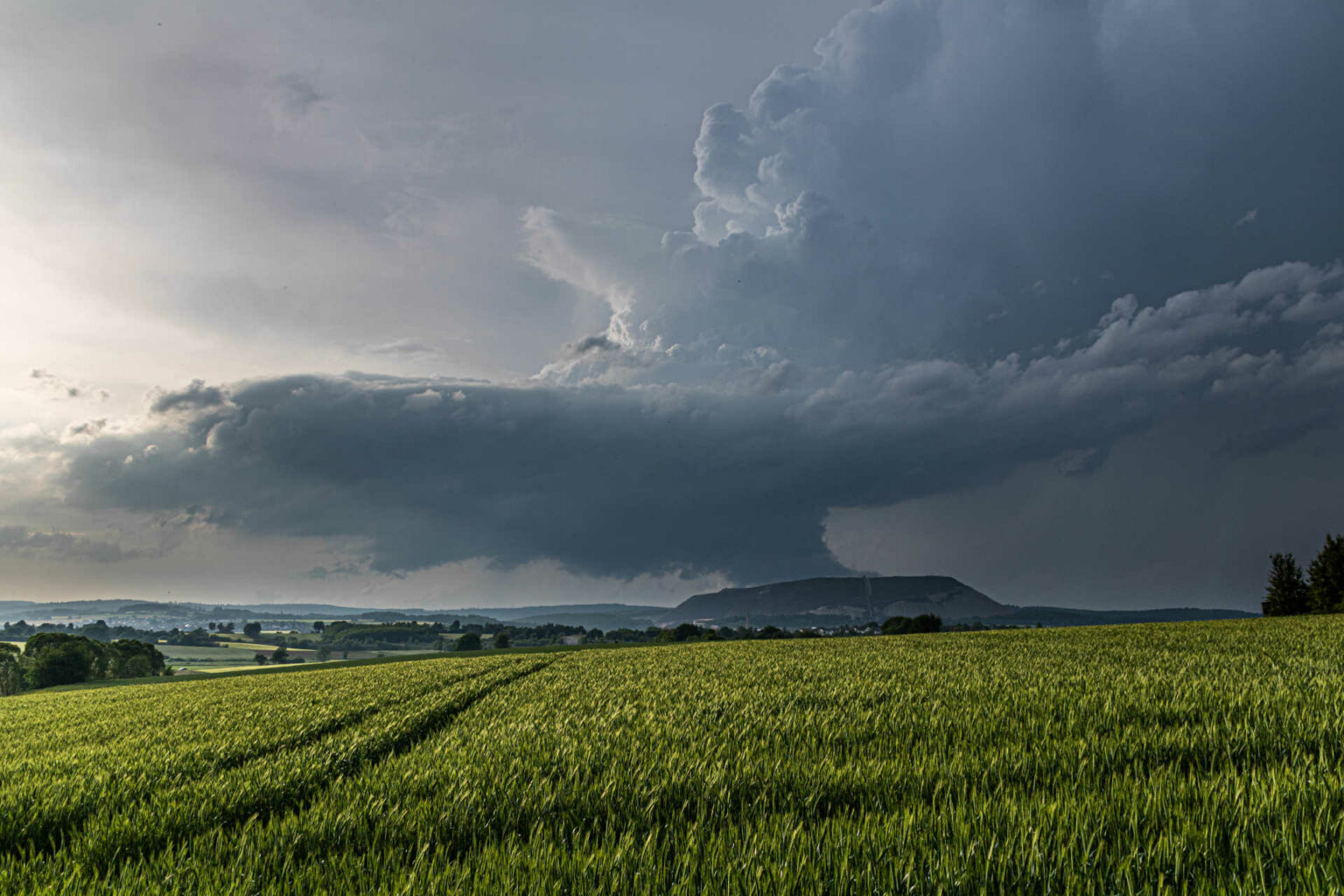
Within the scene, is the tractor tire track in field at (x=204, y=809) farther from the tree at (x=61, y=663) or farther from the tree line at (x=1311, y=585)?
the tree at (x=61, y=663)

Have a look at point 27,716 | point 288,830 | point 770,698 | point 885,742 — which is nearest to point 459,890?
point 288,830

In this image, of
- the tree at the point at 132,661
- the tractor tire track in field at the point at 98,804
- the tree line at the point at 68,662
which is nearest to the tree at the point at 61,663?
the tree line at the point at 68,662

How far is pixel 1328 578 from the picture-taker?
78.2 m

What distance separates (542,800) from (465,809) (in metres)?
0.68

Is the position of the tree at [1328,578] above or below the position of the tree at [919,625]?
above

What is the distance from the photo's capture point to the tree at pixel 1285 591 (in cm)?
8694

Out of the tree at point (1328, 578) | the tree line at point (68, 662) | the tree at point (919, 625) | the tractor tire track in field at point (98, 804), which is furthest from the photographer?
the tree at point (919, 625)

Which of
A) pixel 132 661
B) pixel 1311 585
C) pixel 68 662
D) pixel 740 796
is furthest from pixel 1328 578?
pixel 132 661

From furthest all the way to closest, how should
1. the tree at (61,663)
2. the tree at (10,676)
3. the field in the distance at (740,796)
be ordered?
the tree at (10,676) < the tree at (61,663) < the field in the distance at (740,796)

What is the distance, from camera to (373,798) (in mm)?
5801

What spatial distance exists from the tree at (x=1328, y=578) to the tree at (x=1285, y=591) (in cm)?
555

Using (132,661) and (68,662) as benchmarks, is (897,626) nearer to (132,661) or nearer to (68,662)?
(68,662)

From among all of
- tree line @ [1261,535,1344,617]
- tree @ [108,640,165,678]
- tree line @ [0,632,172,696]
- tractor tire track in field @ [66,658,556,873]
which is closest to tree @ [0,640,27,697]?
tree line @ [0,632,172,696]

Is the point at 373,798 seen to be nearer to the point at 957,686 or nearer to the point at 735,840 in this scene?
the point at 735,840
